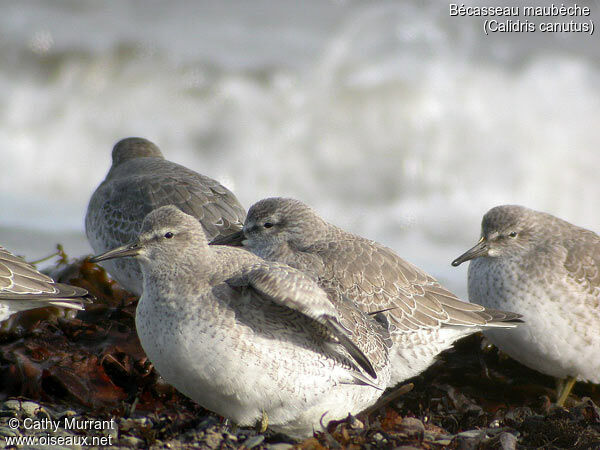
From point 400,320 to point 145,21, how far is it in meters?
13.4

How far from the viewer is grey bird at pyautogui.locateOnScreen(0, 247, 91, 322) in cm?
504

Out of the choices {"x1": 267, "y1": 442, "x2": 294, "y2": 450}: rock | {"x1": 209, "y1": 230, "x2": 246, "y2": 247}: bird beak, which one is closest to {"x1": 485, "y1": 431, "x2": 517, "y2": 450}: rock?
{"x1": 267, "y1": 442, "x2": 294, "y2": 450}: rock

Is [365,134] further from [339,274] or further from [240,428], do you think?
[240,428]

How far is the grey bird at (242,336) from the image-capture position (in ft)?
13.1

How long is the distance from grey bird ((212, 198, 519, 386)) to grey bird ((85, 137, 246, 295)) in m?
0.59

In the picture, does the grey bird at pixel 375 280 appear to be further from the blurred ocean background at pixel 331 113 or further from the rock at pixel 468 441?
the blurred ocean background at pixel 331 113

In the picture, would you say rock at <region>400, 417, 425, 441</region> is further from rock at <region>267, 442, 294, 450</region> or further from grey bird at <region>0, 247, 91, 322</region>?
grey bird at <region>0, 247, 91, 322</region>

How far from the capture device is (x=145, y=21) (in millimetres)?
17031

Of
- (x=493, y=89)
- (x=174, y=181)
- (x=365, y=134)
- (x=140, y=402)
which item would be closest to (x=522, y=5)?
(x=493, y=89)

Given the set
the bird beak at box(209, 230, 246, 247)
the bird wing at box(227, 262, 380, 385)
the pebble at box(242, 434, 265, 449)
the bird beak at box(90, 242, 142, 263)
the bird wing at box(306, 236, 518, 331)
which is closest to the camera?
the bird wing at box(227, 262, 380, 385)

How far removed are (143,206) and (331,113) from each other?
8.57 m

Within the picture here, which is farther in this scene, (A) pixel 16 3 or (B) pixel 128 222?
(A) pixel 16 3

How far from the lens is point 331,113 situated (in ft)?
47.7

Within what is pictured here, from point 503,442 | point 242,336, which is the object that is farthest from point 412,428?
point 242,336
